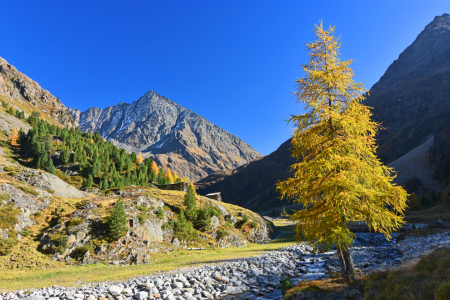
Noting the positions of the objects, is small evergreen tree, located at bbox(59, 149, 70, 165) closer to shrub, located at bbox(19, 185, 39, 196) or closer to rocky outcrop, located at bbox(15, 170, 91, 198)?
rocky outcrop, located at bbox(15, 170, 91, 198)

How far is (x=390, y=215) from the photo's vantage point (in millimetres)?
11438

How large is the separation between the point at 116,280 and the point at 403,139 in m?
257

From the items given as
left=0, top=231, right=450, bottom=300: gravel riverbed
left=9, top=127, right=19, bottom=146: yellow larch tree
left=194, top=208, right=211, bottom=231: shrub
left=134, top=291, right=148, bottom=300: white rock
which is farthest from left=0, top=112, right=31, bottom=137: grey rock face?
left=134, top=291, right=148, bottom=300: white rock

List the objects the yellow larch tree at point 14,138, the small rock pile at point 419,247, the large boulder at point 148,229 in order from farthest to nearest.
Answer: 1. the yellow larch tree at point 14,138
2. the large boulder at point 148,229
3. the small rock pile at point 419,247

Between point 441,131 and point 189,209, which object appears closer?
point 189,209

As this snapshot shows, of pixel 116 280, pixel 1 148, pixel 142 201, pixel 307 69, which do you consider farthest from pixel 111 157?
pixel 307 69

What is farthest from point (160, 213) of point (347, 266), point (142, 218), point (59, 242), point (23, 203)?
point (347, 266)

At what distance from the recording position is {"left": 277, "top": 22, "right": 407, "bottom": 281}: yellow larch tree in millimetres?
11047

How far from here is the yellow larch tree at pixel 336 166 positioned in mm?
11047

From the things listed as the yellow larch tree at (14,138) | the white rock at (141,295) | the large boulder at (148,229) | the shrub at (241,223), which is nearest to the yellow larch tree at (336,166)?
the white rock at (141,295)

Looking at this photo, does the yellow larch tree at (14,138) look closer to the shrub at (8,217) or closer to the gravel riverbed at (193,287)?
the shrub at (8,217)

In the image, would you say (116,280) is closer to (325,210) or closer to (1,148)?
(325,210)

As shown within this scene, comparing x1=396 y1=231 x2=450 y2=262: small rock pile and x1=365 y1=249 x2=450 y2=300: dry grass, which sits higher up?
x1=365 y1=249 x2=450 y2=300: dry grass

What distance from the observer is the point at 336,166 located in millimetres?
11953
